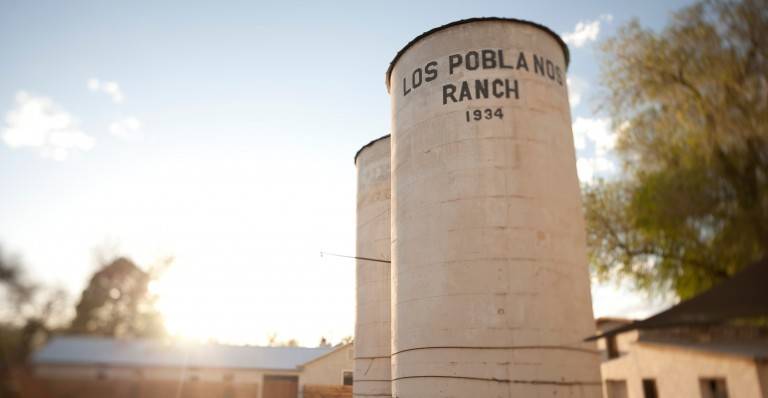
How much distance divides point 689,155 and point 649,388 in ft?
26.7

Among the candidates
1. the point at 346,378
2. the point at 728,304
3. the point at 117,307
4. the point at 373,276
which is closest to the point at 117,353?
the point at 117,307

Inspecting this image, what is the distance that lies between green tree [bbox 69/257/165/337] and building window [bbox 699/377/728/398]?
15851mm

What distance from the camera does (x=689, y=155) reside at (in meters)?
16.2

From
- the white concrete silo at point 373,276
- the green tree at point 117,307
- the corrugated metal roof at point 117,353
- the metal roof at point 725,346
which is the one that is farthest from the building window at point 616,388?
the green tree at point 117,307

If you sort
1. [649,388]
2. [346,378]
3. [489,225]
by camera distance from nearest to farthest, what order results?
[489,225]
[649,388]
[346,378]

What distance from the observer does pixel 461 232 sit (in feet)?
46.0

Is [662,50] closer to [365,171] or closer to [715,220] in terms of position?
[715,220]

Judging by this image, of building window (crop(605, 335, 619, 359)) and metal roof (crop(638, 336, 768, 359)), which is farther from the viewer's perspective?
building window (crop(605, 335, 619, 359))

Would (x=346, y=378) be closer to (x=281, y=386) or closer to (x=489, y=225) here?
(x=281, y=386)

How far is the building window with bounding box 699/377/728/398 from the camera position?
15641 millimetres

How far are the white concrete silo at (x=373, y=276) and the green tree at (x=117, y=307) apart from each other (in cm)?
1753

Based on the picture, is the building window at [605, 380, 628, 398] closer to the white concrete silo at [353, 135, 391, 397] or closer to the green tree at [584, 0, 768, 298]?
the green tree at [584, 0, 768, 298]

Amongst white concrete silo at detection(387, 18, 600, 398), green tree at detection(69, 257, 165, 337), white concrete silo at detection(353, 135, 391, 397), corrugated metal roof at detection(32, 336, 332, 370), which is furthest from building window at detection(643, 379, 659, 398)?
green tree at detection(69, 257, 165, 337)

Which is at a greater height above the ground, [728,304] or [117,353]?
[728,304]
